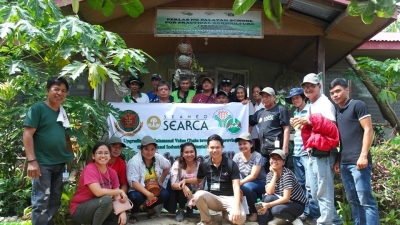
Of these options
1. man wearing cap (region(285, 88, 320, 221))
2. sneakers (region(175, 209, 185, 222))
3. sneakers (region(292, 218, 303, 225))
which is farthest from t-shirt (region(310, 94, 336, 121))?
sneakers (region(175, 209, 185, 222))

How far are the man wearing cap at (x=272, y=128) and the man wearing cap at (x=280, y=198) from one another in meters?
0.42

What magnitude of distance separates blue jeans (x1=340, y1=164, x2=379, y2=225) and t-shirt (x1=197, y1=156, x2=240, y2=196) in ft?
3.91

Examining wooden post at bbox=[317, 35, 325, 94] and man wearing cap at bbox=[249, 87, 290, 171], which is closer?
man wearing cap at bbox=[249, 87, 290, 171]

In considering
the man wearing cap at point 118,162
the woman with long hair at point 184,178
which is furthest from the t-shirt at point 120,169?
the woman with long hair at point 184,178

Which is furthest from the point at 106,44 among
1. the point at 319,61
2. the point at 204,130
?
the point at 319,61

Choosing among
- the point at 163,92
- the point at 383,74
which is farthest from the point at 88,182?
the point at 383,74

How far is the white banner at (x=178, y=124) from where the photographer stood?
17.9 feet

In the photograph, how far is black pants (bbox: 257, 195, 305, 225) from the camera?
425cm

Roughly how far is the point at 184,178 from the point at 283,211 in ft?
3.96

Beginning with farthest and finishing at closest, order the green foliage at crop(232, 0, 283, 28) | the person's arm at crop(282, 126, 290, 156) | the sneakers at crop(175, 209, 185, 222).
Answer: the person's arm at crop(282, 126, 290, 156) < the sneakers at crop(175, 209, 185, 222) < the green foliage at crop(232, 0, 283, 28)

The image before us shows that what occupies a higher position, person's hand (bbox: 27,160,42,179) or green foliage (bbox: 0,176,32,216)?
person's hand (bbox: 27,160,42,179)

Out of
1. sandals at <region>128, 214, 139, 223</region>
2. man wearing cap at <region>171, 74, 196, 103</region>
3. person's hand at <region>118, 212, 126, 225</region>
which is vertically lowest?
sandals at <region>128, 214, 139, 223</region>

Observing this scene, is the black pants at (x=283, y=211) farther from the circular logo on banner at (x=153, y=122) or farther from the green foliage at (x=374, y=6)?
the green foliage at (x=374, y=6)

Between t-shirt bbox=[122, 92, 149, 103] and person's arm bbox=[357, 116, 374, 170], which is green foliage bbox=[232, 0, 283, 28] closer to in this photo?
person's arm bbox=[357, 116, 374, 170]
